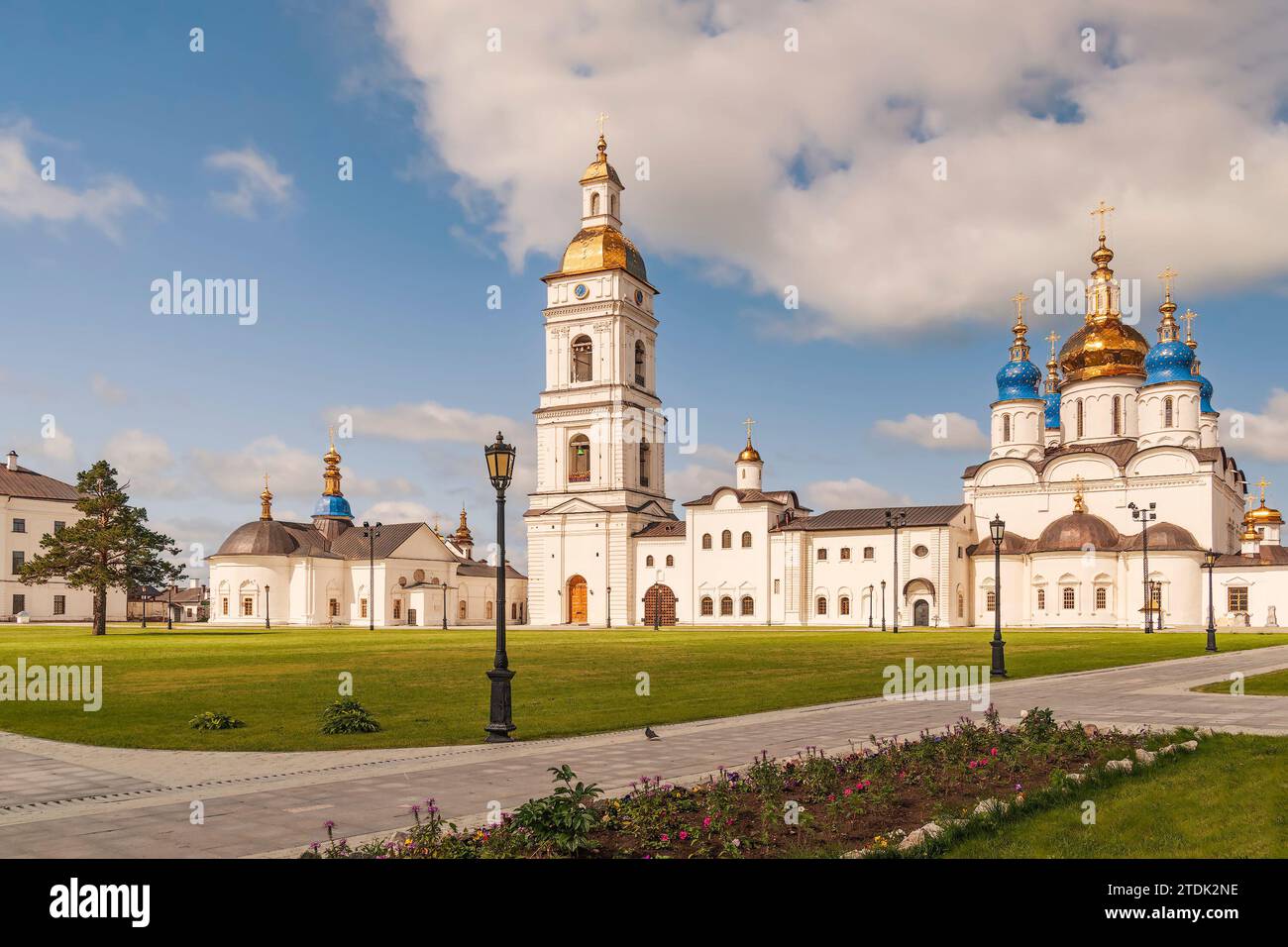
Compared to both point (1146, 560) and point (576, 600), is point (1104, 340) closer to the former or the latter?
point (1146, 560)

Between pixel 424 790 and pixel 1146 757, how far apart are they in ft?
24.8

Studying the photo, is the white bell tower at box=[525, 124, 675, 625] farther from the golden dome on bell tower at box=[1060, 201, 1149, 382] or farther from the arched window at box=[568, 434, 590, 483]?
the golden dome on bell tower at box=[1060, 201, 1149, 382]

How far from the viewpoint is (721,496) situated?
76.5 meters

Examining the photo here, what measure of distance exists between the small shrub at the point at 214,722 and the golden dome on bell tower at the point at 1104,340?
246 feet

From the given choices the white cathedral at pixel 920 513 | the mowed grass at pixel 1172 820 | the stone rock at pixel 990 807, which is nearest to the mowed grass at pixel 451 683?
the stone rock at pixel 990 807

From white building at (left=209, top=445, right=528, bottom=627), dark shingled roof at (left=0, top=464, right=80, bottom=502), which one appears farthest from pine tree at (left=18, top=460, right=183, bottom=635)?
dark shingled roof at (left=0, top=464, right=80, bottom=502)

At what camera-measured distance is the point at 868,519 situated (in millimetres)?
73188

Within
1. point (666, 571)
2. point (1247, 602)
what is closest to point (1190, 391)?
point (1247, 602)

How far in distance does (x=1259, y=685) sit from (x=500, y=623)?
50.1ft

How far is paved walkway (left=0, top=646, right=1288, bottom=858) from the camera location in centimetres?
813

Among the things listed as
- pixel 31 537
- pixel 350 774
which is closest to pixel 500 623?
pixel 350 774

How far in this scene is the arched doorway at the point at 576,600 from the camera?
80.3m

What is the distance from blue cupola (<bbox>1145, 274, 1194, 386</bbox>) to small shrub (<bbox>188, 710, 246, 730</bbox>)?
232 feet
